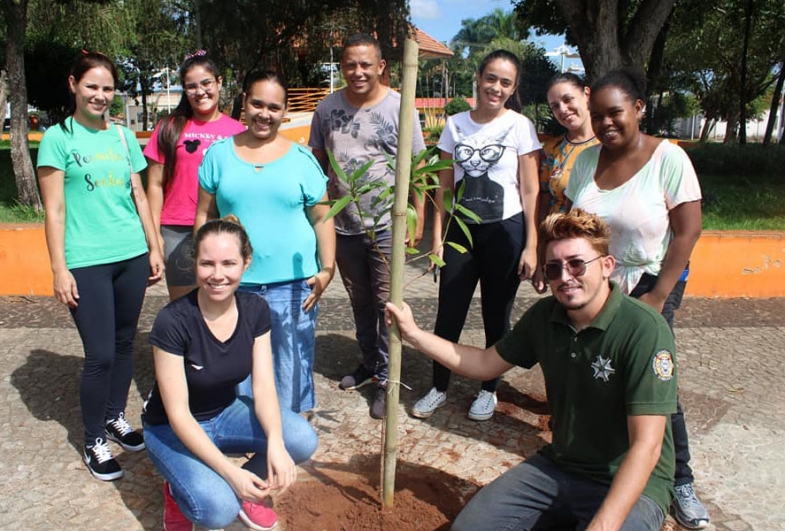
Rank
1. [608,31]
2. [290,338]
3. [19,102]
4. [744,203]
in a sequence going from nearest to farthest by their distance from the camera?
[290,338] < [19,102] < [608,31] < [744,203]

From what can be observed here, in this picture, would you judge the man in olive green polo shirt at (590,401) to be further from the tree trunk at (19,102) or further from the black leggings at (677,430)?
the tree trunk at (19,102)

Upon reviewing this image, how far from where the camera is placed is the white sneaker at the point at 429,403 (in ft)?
13.0

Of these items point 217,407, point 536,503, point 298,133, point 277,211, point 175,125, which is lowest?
point 536,503

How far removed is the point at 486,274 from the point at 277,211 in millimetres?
1285

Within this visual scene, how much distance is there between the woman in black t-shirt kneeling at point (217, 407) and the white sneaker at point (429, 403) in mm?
1217

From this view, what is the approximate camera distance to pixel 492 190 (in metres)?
3.64

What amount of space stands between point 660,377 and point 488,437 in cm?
161

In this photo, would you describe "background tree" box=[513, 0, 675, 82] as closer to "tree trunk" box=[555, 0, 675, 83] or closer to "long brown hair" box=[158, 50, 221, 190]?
"tree trunk" box=[555, 0, 675, 83]

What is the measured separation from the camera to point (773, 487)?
10.7 ft

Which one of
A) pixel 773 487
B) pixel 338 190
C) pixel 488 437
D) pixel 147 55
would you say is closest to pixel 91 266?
pixel 338 190

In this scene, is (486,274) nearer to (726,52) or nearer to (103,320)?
(103,320)

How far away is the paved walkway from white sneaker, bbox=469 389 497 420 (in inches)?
2.3

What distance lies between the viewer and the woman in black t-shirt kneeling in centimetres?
255

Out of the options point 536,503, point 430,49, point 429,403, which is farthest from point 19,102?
point 430,49
